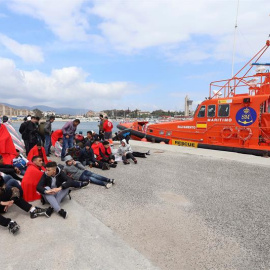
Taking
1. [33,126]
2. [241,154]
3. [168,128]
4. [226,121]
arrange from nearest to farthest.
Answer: [33,126]
[241,154]
[226,121]
[168,128]

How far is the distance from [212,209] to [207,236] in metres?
0.89

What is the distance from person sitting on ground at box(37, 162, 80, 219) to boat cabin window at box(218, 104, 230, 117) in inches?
305

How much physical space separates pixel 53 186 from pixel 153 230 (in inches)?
76.3

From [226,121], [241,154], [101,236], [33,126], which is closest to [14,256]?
[101,236]

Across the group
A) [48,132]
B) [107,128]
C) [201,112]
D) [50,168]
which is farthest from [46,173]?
[201,112]

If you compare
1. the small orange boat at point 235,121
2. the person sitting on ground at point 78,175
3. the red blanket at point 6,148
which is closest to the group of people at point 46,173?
Answer: the person sitting on ground at point 78,175

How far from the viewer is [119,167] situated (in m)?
6.58

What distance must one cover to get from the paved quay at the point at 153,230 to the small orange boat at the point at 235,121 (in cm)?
407

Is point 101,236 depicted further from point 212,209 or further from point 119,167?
point 119,167

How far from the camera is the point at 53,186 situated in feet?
12.2

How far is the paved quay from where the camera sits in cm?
236

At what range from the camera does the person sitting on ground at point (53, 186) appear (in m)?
3.43

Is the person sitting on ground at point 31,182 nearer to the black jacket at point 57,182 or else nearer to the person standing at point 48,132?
the black jacket at point 57,182

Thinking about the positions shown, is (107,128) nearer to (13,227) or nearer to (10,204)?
(10,204)
